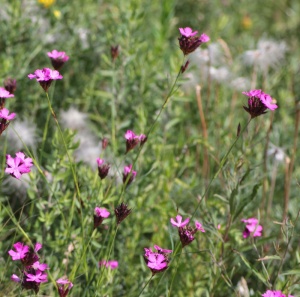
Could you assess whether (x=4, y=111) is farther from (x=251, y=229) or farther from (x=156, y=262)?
(x=251, y=229)

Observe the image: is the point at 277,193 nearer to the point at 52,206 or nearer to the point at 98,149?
the point at 98,149

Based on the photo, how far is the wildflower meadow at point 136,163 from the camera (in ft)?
6.80

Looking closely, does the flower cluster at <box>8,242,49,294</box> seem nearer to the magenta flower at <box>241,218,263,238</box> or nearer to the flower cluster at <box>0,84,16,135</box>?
the flower cluster at <box>0,84,16,135</box>

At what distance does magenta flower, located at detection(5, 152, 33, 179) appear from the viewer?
1.83 m

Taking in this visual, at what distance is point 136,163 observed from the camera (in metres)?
2.77

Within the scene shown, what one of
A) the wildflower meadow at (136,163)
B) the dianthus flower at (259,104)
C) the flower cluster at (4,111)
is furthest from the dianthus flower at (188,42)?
the flower cluster at (4,111)

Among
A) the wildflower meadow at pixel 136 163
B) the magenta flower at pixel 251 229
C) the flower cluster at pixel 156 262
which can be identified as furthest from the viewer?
the magenta flower at pixel 251 229

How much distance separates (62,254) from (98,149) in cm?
83

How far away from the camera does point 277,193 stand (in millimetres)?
3377

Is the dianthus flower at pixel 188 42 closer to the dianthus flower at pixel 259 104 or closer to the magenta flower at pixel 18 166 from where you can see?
the dianthus flower at pixel 259 104

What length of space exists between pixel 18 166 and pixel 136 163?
952mm

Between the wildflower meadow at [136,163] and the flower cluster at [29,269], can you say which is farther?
the wildflower meadow at [136,163]

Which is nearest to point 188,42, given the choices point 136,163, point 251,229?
point 251,229

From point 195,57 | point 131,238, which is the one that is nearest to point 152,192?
point 131,238
